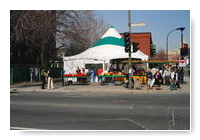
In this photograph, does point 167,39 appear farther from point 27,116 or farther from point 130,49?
point 27,116

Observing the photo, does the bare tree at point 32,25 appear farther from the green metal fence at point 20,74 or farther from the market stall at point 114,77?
the market stall at point 114,77

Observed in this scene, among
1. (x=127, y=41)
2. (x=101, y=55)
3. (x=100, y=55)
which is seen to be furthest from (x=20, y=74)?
(x=127, y=41)

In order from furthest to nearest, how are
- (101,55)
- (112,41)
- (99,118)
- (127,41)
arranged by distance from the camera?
(112,41)
(101,55)
(127,41)
(99,118)

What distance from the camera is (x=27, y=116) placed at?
306 inches

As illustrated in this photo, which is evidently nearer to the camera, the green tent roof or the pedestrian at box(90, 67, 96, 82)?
the pedestrian at box(90, 67, 96, 82)

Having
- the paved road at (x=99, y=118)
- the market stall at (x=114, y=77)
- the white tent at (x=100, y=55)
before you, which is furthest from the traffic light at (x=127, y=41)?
the paved road at (x=99, y=118)

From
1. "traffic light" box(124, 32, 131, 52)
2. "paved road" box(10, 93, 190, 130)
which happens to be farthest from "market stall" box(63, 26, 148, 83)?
"paved road" box(10, 93, 190, 130)

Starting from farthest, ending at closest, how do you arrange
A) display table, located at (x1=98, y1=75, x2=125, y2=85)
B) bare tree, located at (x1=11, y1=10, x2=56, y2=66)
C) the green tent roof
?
1. the green tent roof
2. display table, located at (x1=98, y1=75, x2=125, y2=85)
3. bare tree, located at (x1=11, y1=10, x2=56, y2=66)

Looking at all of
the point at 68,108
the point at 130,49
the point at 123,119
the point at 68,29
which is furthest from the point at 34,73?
the point at 123,119

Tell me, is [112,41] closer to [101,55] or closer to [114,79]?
[101,55]

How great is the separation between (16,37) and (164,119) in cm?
1544

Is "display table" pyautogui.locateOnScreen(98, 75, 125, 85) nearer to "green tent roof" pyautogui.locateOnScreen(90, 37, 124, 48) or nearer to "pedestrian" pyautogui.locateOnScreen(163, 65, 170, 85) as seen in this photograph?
"pedestrian" pyautogui.locateOnScreen(163, 65, 170, 85)

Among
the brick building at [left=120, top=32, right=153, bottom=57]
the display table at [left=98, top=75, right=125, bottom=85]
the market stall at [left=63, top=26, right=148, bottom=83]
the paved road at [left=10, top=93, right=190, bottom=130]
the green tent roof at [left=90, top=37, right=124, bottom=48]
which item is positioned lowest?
the paved road at [left=10, top=93, right=190, bottom=130]

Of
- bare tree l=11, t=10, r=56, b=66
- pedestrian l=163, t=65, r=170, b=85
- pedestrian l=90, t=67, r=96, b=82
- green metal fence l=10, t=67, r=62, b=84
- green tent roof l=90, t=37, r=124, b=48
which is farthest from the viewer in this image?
green metal fence l=10, t=67, r=62, b=84
